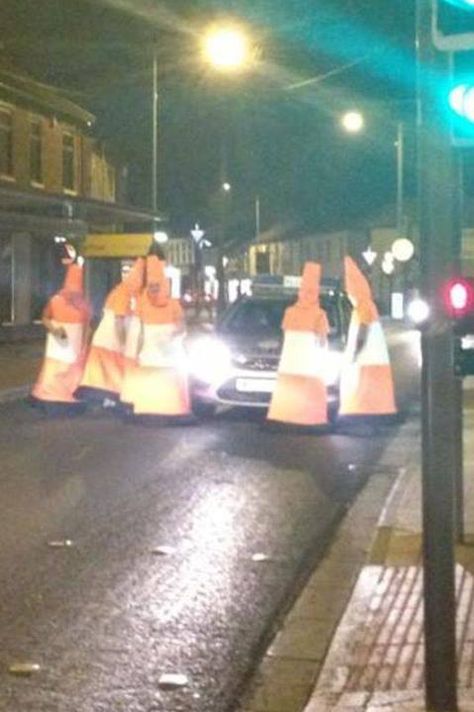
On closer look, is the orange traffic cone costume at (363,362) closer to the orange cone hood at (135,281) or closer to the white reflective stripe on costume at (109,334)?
the orange cone hood at (135,281)

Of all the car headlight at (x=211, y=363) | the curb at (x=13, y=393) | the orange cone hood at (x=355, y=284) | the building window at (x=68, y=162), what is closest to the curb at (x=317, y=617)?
the orange cone hood at (x=355, y=284)

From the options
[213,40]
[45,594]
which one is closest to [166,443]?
[45,594]

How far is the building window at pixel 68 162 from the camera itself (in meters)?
44.2

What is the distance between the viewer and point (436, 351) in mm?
5691

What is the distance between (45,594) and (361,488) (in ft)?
15.7

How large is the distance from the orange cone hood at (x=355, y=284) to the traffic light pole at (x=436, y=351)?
1037 centimetres

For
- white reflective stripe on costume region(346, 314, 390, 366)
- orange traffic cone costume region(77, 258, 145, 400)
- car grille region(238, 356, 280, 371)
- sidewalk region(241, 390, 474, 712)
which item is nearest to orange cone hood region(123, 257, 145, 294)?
orange traffic cone costume region(77, 258, 145, 400)

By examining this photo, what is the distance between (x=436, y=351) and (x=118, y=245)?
29.6 metres

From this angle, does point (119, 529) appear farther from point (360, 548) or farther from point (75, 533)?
point (360, 548)

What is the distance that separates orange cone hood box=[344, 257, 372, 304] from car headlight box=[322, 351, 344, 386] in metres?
0.78

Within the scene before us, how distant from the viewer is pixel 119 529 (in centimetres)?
1048

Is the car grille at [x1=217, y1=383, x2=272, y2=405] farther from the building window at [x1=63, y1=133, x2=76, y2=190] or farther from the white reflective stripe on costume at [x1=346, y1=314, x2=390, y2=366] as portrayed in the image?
the building window at [x1=63, y1=133, x2=76, y2=190]

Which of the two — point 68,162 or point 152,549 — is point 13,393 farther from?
point 68,162

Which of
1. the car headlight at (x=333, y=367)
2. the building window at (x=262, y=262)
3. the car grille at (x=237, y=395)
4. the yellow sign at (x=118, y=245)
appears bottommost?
the car grille at (x=237, y=395)
